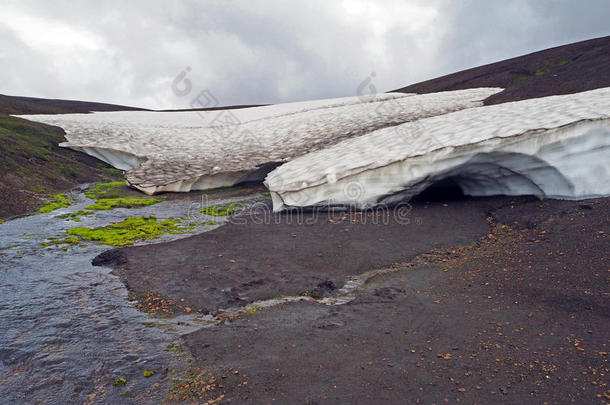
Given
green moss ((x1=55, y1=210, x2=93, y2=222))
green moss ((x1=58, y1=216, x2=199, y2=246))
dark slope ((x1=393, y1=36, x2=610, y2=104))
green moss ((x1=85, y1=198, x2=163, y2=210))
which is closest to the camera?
green moss ((x1=58, y1=216, x2=199, y2=246))

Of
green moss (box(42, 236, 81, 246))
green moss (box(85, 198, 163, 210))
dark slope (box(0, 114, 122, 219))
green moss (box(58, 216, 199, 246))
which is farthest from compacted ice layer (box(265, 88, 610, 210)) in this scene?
dark slope (box(0, 114, 122, 219))

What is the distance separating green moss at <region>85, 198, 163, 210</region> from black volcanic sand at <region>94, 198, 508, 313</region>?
479 cm

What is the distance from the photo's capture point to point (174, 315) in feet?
19.0

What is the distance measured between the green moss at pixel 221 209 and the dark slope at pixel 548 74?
548 inches

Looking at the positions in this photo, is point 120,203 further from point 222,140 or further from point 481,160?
point 481,160

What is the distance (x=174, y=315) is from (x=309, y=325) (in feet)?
6.58

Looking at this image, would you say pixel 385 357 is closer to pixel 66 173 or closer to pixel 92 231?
pixel 92 231

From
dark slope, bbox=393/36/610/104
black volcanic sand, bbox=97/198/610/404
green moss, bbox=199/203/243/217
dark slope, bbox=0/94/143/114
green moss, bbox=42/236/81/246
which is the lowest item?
black volcanic sand, bbox=97/198/610/404

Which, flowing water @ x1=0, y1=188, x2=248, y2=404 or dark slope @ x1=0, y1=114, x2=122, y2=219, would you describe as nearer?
flowing water @ x1=0, y1=188, x2=248, y2=404

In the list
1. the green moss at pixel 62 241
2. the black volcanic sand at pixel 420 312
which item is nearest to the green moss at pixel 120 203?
the green moss at pixel 62 241

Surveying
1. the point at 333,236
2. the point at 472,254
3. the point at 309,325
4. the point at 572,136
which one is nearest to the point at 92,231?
the point at 333,236

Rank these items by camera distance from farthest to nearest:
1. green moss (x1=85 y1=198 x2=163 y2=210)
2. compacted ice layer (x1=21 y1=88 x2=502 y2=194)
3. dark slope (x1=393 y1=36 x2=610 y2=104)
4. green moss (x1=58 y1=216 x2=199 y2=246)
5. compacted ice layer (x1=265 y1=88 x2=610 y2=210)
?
dark slope (x1=393 y1=36 x2=610 y2=104), compacted ice layer (x1=21 y1=88 x2=502 y2=194), green moss (x1=85 y1=198 x2=163 y2=210), green moss (x1=58 y1=216 x2=199 y2=246), compacted ice layer (x1=265 y1=88 x2=610 y2=210)

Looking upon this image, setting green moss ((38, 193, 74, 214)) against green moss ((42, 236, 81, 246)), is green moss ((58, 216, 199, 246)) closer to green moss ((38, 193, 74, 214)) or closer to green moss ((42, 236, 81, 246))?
green moss ((42, 236, 81, 246))

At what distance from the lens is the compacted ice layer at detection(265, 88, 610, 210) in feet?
27.5
